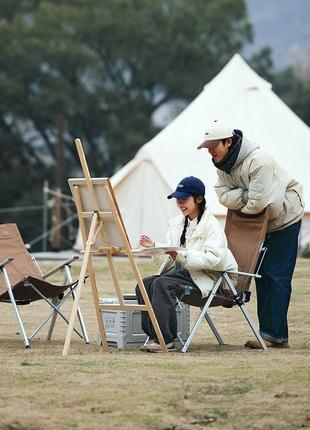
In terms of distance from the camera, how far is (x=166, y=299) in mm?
7516

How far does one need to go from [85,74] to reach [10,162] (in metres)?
3.71

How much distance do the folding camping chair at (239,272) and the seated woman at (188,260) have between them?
66mm

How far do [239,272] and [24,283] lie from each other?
1.42 m

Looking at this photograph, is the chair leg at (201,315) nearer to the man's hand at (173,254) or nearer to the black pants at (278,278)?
the man's hand at (173,254)

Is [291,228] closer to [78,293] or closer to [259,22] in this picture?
[78,293]

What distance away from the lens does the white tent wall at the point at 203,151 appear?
2080cm

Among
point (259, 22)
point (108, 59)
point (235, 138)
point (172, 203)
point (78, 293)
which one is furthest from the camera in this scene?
point (259, 22)

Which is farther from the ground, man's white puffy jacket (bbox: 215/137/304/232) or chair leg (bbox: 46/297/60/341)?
man's white puffy jacket (bbox: 215/137/304/232)

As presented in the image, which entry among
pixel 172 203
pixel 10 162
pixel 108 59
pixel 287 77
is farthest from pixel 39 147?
pixel 172 203

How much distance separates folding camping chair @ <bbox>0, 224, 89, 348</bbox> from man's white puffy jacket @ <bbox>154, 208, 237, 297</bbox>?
1.00 meters

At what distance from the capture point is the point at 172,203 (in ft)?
69.9

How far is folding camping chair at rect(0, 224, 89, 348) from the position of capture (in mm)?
8117

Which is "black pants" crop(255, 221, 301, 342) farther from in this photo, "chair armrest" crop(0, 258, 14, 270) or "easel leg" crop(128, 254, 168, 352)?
"chair armrest" crop(0, 258, 14, 270)

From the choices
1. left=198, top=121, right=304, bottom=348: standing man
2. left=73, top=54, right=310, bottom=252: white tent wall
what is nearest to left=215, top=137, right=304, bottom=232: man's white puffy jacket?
left=198, top=121, right=304, bottom=348: standing man
